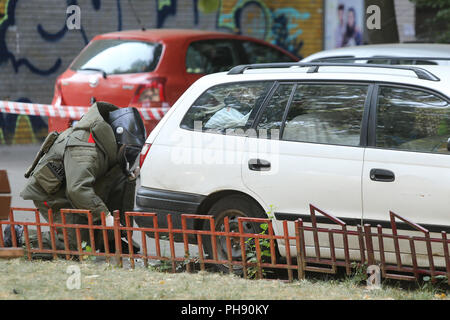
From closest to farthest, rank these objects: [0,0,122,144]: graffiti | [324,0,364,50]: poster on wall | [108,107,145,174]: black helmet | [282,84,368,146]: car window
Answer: [282,84,368,146]: car window → [108,107,145,174]: black helmet → [0,0,122,144]: graffiti → [324,0,364,50]: poster on wall

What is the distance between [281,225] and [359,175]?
0.66 m

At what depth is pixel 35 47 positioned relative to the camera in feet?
46.4

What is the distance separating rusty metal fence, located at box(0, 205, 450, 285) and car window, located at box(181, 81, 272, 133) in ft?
2.36

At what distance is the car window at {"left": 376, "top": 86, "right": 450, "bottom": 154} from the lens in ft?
18.3

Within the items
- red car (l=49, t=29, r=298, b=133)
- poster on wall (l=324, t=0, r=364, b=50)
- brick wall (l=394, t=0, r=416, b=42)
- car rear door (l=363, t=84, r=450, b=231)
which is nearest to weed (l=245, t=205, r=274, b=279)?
car rear door (l=363, t=84, r=450, b=231)

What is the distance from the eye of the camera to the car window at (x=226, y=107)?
6.27 m

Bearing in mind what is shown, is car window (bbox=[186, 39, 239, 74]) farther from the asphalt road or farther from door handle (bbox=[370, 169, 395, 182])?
door handle (bbox=[370, 169, 395, 182])

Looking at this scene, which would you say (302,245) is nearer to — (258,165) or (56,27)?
(258,165)

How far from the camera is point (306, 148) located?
589 cm

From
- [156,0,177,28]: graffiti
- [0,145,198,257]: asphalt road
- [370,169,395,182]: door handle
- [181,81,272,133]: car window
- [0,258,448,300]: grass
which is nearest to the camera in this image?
[0,258,448,300]: grass

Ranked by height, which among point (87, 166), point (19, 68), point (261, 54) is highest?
point (261, 54)

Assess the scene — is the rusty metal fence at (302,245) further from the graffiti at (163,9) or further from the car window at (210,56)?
the graffiti at (163,9)

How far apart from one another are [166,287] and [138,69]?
19.2ft

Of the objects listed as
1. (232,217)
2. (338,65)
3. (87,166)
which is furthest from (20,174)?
(338,65)
